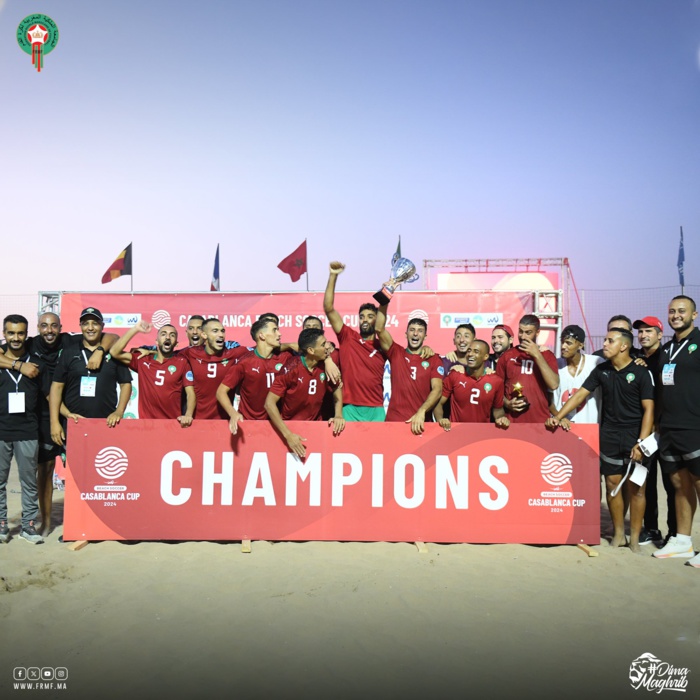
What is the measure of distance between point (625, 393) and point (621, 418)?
0.23 m

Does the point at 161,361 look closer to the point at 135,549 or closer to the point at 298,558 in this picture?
the point at 135,549

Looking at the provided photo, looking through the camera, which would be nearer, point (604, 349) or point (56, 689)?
point (56, 689)

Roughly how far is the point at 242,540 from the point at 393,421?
5.73ft

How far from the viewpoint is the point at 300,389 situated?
560cm

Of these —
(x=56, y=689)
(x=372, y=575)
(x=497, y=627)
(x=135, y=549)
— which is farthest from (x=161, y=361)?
(x=497, y=627)

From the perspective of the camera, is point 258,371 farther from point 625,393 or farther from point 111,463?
point 625,393

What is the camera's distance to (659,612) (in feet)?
13.7

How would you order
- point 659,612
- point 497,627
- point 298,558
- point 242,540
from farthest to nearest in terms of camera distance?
point 242,540
point 298,558
point 659,612
point 497,627

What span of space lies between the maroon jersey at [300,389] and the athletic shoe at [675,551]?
10.8 ft

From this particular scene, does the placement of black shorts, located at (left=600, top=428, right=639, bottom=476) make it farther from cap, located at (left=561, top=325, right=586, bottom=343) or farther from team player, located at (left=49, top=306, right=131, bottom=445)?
team player, located at (left=49, top=306, right=131, bottom=445)

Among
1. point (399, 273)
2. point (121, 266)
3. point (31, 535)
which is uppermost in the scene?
point (121, 266)

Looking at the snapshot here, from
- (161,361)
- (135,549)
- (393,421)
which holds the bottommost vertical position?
(135,549)

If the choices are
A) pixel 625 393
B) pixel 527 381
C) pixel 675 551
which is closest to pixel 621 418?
pixel 625 393

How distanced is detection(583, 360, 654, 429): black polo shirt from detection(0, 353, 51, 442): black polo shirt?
534 centimetres
